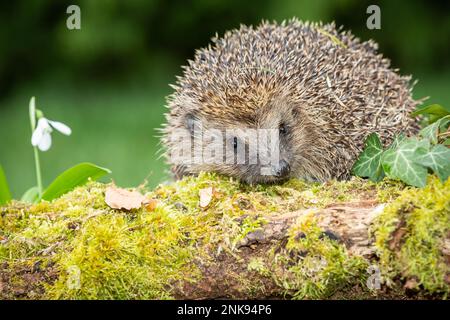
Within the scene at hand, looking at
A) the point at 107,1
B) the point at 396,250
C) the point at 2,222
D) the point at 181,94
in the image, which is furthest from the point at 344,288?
the point at 107,1

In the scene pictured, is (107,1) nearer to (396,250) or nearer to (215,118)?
(215,118)

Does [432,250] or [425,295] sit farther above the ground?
[432,250]

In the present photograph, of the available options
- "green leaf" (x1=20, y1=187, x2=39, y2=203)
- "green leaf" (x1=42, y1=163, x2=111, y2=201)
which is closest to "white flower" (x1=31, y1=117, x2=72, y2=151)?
"green leaf" (x1=42, y1=163, x2=111, y2=201)

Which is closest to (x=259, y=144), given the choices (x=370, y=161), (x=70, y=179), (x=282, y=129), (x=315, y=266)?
(x=282, y=129)

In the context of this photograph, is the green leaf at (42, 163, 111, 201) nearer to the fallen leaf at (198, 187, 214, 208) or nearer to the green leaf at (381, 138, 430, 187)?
the fallen leaf at (198, 187, 214, 208)

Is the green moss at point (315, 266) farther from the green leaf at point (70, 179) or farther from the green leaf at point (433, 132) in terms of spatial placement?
the green leaf at point (70, 179)

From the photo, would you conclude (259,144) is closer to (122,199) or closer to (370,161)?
(370,161)
